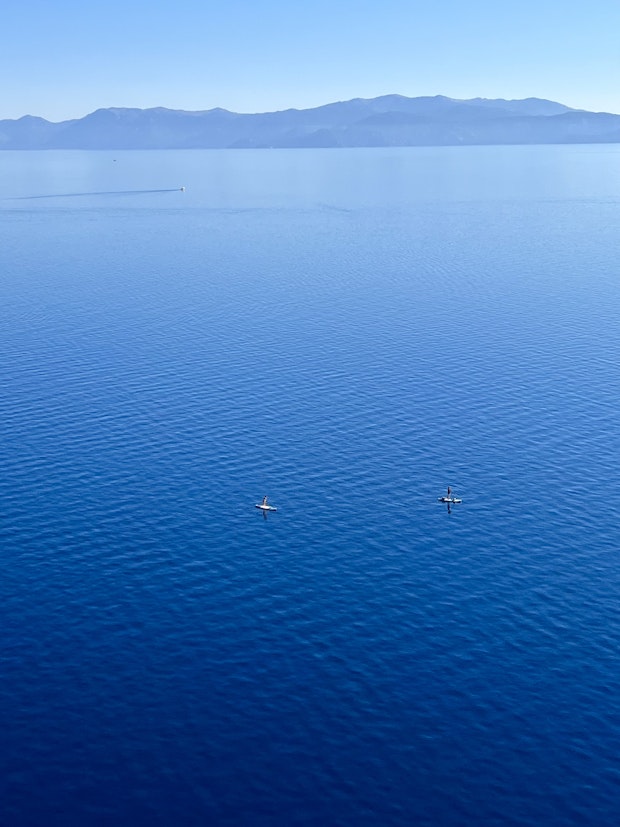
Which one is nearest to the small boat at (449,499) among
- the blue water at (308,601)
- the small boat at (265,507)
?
the blue water at (308,601)

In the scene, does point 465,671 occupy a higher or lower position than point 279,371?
lower

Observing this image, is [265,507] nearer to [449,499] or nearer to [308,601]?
[308,601]

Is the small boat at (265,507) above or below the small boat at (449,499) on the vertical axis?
below

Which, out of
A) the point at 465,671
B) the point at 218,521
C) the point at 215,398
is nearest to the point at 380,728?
the point at 465,671

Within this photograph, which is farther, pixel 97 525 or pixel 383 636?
pixel 97 525

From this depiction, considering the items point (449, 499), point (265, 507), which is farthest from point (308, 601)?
point (449, 499)

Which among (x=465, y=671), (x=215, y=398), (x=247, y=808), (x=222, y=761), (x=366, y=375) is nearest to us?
(x=247, y=808)

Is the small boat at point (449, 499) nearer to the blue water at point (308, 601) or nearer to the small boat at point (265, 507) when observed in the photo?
the blue water at point (308, 601)

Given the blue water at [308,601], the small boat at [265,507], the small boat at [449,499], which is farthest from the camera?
the small boat at [449,499]

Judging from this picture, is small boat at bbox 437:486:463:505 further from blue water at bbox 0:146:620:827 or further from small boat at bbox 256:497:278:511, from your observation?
small boat at bbox 256:497:278:511

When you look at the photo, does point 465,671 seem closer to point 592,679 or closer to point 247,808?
point 592,679

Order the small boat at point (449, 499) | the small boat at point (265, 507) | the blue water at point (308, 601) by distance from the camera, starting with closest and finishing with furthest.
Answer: the blue water at point (308, 601), the small boat at point (265, 507), the small boat at point (449, 499)
